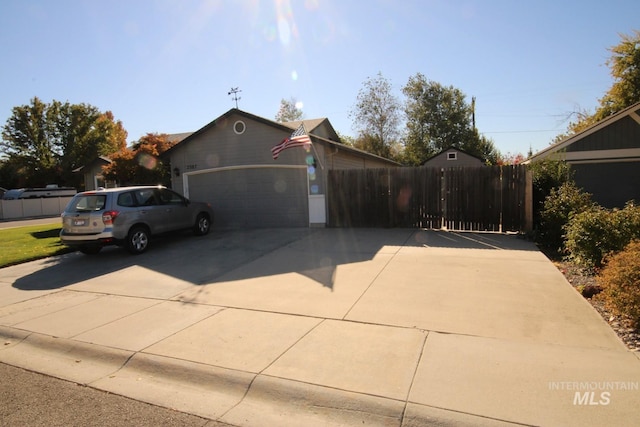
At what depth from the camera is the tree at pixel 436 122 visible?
51.0 metres

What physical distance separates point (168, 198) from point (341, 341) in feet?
29.7

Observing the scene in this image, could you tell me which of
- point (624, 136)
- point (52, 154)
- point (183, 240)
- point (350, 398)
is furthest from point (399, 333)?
point (52, 154)

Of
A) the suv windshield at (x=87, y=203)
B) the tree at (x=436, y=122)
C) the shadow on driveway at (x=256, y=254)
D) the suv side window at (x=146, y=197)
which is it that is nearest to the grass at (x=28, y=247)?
the shadow on driveway at (x=256, y=254)

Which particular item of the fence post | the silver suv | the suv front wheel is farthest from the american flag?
the fence post

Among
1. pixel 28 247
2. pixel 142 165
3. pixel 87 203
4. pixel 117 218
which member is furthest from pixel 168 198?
pixel 142 165

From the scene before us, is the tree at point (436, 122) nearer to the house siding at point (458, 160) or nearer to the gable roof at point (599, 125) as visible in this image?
the house siding at point (458, 160)

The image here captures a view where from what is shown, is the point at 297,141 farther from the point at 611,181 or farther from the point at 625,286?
the point at 611,181

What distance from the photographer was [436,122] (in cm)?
5125

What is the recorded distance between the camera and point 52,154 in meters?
47.0

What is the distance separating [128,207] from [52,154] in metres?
46.7

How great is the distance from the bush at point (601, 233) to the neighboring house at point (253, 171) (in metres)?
7.85

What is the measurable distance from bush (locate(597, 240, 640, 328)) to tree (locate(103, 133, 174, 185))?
51.4 ft

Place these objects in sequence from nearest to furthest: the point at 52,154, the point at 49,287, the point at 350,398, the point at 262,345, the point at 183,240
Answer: the point at 350,398
the point at 262,345
the point at 49,287
the point at 183,240
the point at 52,154

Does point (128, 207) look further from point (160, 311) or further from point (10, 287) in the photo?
point (160, 311)
